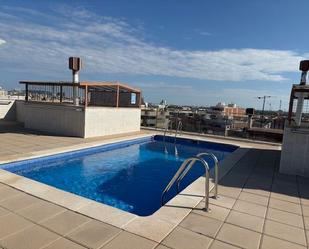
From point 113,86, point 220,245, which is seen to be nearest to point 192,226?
point 220,245

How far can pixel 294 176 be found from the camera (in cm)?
579

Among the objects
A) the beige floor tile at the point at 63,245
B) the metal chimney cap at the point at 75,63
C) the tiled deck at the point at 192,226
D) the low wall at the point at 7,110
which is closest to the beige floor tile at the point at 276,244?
the tiled deck at the point at 192,226

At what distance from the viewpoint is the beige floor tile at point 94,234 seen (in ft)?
8.63

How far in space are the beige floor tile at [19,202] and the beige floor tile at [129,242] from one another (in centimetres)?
157

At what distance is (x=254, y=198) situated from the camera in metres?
4.23

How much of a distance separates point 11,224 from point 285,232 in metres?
3.37

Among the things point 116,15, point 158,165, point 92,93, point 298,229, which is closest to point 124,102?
point 92,93

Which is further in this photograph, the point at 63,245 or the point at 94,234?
the point at 94,234

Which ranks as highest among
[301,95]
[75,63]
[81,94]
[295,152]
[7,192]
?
[75,63]

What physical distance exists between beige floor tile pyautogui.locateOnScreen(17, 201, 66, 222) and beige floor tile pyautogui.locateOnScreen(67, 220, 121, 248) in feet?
1.87

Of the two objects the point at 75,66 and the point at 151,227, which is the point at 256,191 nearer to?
the point at 151,227

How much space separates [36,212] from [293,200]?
4107mm

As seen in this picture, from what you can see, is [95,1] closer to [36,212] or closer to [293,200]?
[36,212]

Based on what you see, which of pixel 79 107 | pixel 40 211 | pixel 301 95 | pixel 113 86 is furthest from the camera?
pixel 113 86
